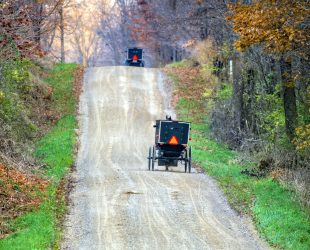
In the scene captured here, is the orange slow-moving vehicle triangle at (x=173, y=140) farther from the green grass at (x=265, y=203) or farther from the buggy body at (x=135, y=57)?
the buggy body at (x=135, y=57)

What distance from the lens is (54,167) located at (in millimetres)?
21859

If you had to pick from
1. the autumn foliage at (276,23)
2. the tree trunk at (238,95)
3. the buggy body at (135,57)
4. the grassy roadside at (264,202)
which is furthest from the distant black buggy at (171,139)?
the buggy body at (135,57)

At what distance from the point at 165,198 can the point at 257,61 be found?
1191 centimetres

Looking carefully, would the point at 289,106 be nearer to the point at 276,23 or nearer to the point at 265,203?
the point at 265,203

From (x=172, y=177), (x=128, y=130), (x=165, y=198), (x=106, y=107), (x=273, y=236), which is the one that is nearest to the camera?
(x=273, y=236)

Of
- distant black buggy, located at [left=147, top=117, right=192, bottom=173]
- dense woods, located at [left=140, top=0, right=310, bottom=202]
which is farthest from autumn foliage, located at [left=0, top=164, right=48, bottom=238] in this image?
dense woods, located at [left=140, top=0, right=310, bottom=202]

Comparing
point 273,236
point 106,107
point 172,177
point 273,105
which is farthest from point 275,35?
point 106,107

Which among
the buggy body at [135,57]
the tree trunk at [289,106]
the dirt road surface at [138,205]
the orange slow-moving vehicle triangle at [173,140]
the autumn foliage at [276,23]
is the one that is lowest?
the dirt road surface at [138,205]

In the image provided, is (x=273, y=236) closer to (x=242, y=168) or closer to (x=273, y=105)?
(x=242, y=168)

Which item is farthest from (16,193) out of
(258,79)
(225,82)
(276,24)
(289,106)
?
(225,82)

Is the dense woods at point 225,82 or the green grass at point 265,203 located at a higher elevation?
A: the dense woods at point 225,82

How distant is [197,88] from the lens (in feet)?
133

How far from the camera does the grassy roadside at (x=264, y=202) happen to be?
1385 centimetres

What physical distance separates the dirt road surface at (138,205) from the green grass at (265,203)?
0.41m
